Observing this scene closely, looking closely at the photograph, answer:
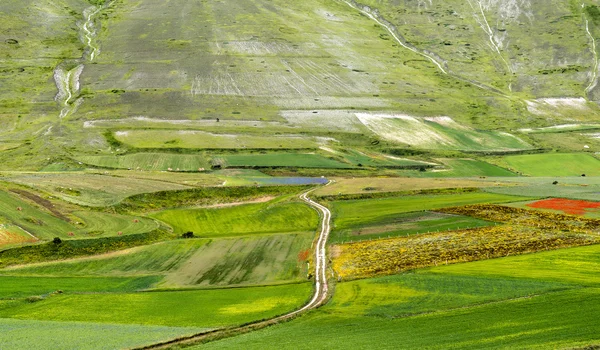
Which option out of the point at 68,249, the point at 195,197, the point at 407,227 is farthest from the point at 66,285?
the point at 195,197

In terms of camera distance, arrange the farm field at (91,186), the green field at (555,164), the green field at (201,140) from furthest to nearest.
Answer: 1. the green field at (201,140)
2. the green field at (555,164)
3. the farm field at (91,186)

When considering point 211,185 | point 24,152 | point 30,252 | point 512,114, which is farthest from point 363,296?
point 512,114

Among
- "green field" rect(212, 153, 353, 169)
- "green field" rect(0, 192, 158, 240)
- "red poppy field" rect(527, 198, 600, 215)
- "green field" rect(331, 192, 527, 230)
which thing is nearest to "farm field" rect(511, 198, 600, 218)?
"red poppy field" rect(527, 198, 600, 215)

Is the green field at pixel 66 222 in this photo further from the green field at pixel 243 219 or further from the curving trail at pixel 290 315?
the curving trail at pixel 290 315

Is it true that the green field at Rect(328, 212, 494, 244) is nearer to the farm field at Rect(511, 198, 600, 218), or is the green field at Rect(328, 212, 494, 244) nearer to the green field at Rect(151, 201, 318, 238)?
the green field at Rect(151, 201, 318, 238)

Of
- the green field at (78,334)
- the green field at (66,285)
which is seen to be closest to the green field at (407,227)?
the green field at (66,285)

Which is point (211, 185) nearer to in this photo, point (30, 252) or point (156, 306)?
point (30, 252)

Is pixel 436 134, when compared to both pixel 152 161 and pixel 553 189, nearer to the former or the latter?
pixel 152 161
